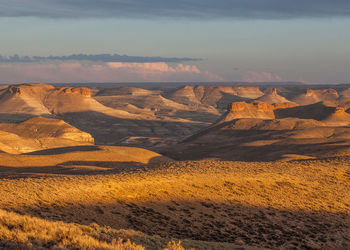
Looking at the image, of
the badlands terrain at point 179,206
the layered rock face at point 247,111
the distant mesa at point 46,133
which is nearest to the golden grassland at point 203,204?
the badlands terrain at point 179,206

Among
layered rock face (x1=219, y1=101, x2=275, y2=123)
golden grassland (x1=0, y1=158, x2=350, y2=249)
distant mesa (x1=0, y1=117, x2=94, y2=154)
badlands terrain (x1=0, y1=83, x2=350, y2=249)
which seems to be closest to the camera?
badlands terrain (x1=0, y1=83, x2=350, y2=249)

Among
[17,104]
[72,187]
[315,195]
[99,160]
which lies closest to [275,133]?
[99,160]

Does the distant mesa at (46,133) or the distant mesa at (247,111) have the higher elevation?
the distant mesa at (247,111)

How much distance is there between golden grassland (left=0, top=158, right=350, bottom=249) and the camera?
847 inches

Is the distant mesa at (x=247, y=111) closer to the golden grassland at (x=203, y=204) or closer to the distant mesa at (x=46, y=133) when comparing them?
the distant mesa at (x=46, y=133)

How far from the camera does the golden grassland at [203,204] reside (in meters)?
21.5

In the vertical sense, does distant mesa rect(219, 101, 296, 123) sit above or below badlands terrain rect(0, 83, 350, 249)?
below

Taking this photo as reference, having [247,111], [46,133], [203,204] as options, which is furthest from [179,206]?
[247,111]

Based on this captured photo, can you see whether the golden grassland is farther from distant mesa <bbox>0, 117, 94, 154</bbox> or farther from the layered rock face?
the layered rock face

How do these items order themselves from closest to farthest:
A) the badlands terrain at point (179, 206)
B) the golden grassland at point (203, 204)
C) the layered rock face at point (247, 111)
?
the badlands terrain at point (179, 206) → the golden grassland at point (203, 204) → the layered rock face at point (247, 111)

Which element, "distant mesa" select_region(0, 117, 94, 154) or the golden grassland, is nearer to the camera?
the golden grassland

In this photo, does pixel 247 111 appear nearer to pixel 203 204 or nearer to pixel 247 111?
pixel 247 111

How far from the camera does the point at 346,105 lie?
194500 mm

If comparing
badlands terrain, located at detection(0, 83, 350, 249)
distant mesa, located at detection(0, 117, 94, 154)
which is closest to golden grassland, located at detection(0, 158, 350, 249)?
badlands terrain, located at detection(0, 83, 350, 249)
